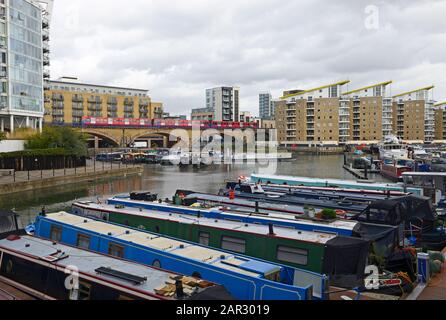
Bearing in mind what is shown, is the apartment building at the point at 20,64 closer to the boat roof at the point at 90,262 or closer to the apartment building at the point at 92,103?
the apartment building at the point at 92,103

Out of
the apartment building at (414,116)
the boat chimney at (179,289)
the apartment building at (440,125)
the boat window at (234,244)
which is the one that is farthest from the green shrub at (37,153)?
the apartment building at (440,125)

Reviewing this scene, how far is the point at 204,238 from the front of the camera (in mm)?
12773

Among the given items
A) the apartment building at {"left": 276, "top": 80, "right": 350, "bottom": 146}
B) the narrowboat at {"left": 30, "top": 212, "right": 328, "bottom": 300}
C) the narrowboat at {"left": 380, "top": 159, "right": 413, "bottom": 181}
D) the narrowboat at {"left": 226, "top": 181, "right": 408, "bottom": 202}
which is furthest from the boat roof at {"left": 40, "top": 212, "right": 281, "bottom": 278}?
the apartment building at {"left": 276, "top": 80, "right": 350, "bottom": 146}

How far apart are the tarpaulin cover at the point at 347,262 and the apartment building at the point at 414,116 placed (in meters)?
130

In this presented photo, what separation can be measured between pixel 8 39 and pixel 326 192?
4323 centimetres

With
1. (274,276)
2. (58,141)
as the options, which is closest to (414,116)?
(58,141)

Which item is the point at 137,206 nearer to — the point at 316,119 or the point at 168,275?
the point at 168,275

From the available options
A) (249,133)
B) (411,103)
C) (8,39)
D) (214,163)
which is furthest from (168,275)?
(411,103)

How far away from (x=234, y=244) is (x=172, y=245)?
208 centimetres

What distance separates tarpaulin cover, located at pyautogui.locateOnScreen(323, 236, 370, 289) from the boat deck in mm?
1441

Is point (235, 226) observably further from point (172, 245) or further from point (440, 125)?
point (440, 125)

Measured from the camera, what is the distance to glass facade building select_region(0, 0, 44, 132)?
164ft

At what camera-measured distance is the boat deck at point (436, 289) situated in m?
9.69

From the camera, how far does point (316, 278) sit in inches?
358
